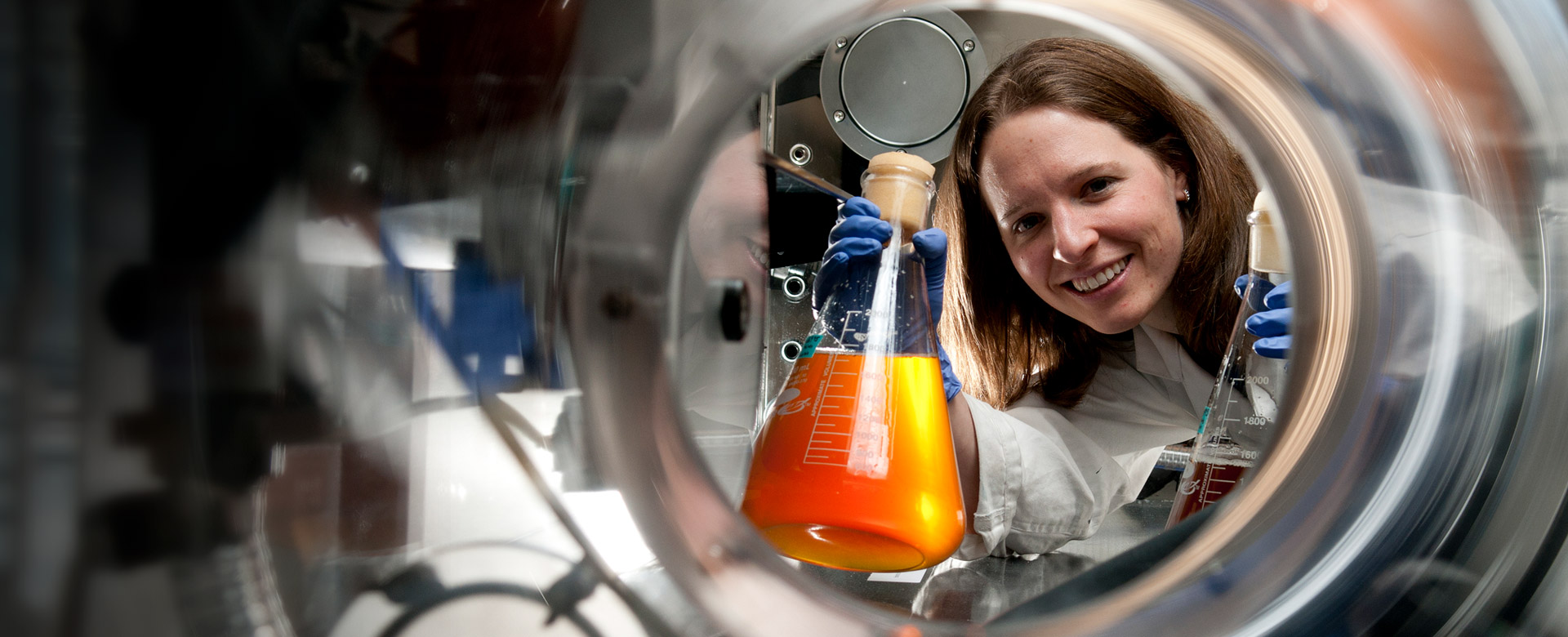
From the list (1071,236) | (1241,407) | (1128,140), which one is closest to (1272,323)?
(1241,407)

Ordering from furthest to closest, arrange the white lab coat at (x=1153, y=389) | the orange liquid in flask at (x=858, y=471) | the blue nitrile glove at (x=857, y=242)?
1. the blue nitrile glove at (x=857, y=242)
2. the orange liquid in flask at (x=858, y=471)
3. the white lab coat at (x=1153, y=389)

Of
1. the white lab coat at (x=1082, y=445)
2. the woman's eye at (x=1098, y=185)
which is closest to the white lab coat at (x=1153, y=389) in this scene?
the white lab coat at (x=1082, y=445)

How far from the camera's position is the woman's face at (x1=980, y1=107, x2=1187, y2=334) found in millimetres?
1026

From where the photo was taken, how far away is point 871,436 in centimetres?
54

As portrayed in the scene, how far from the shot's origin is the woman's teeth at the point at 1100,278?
43.1 inches

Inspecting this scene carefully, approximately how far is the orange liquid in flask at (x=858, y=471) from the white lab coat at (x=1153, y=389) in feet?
0.88

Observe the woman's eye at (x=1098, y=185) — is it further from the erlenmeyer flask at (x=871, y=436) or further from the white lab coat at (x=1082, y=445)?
the erlenmeyer flask at (x=871, y=436)

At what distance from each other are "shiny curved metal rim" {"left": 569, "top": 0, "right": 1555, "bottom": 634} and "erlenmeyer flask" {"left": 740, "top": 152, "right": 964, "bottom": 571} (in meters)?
0.12

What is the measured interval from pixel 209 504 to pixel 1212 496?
66 centimetres

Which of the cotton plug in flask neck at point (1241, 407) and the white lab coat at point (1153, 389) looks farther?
the cotton plug in flask neck at point (1241, 407)

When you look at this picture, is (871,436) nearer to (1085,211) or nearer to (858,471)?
(858,471)

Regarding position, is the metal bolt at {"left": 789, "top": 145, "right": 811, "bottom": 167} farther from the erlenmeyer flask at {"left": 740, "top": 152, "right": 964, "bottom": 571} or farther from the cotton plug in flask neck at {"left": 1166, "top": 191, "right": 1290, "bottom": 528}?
the cotton plug in flask neck at {"left": 1166, "top": 191, "right": 1290, "bottom": 528}

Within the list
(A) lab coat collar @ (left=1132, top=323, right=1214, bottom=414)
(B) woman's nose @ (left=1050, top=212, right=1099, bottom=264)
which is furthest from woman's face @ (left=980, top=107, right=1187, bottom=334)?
(A) lab coat collar @ (left=1132, top=323, right=1214, bottom=414)

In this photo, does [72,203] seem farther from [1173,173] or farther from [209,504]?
[1173,173]
